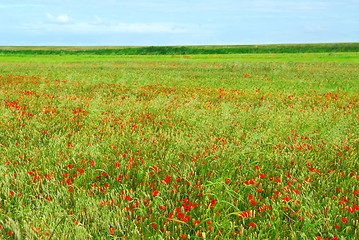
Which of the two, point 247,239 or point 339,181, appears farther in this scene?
point 339,181

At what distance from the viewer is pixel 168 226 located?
7.22 ft

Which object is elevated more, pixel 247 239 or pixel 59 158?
pixel 59 158

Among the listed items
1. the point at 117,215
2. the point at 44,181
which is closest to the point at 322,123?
the point at 117,215

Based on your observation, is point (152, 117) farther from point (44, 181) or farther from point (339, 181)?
point (339, 181)

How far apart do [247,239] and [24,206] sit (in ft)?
6.98

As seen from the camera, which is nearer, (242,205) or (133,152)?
(242,205)

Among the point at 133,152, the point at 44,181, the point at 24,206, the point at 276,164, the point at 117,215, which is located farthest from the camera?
the point at 133,152

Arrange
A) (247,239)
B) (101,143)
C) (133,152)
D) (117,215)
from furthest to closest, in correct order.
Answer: (101,143), (133,152), (117,215), (247,239)

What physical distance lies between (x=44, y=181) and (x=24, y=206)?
596 mm

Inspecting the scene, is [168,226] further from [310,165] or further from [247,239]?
[310,165]

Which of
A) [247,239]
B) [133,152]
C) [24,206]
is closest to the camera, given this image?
[247,239]

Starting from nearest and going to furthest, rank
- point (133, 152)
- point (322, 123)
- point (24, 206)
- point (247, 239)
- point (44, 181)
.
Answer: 1. point (247, 239)
2. point (24, 206)
3. point (44, 181)
4. point (133, 152)
5. point (322, 123)

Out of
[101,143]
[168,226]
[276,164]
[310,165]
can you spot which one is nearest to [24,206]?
[168,226]

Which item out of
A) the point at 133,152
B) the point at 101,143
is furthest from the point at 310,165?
the point at 101,143
